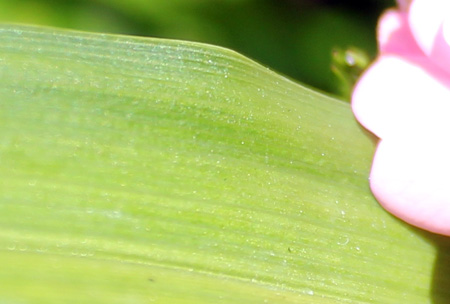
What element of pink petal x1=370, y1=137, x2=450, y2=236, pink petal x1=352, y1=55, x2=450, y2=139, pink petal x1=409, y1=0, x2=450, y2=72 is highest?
pink petal x1=409, y1=0, x2=450, y2=72

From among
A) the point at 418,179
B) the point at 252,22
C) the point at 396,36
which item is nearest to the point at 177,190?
the point at 418,179

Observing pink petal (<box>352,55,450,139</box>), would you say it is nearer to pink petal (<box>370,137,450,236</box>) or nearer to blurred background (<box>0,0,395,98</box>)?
pink petal (<box>370,137,450,236</box>)

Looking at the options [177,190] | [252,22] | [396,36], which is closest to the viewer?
[177,190]

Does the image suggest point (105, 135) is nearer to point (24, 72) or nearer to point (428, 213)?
point (24, 72)

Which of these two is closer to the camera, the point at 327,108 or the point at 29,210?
the point at 29,210

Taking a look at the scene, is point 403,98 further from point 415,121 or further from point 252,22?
point 252,22

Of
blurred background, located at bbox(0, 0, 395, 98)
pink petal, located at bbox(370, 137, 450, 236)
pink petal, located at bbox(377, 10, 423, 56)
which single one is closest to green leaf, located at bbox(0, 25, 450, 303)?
pink petal, located at bbox(370, 137, 450, 236)

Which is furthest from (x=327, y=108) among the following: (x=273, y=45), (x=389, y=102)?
(x=273, y=45)
